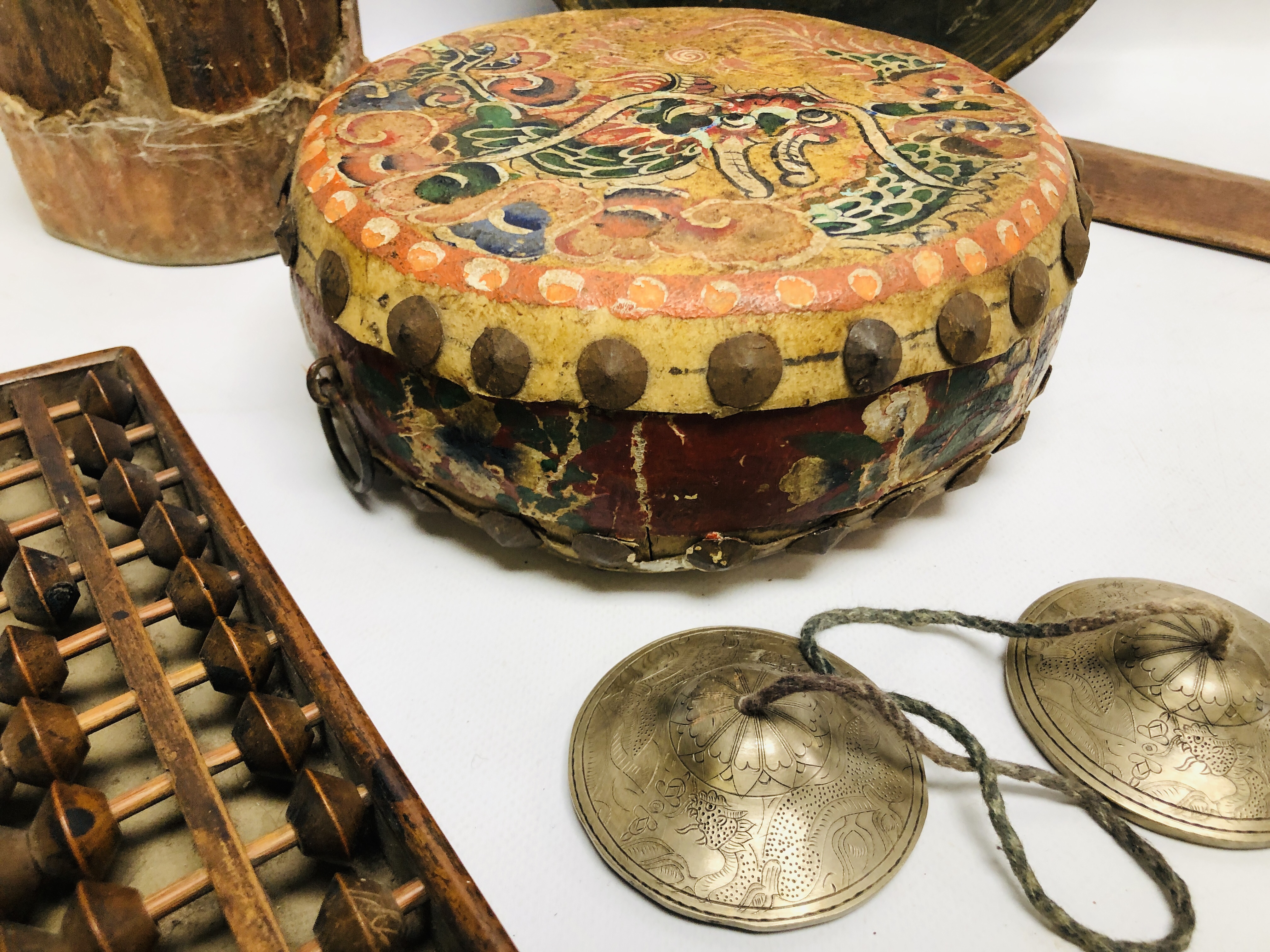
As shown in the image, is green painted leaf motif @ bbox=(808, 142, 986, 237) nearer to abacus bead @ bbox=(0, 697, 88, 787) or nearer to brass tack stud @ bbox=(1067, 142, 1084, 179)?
brass tack stud @ bbox=(1067, 142, 1084, 179)

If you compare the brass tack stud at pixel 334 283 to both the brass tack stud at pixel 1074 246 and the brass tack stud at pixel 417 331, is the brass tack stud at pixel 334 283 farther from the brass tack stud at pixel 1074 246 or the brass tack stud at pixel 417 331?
the brass tack stud at pixel 1074 246

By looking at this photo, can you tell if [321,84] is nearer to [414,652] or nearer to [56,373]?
[56,373]

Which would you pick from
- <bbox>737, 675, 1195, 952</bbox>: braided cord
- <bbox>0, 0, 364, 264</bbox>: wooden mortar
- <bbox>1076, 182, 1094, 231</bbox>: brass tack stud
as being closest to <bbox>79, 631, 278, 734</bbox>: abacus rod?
<bbox>737, 675, 1195, 952</bbox>: braided cord

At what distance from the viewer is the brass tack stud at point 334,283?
1.13 m

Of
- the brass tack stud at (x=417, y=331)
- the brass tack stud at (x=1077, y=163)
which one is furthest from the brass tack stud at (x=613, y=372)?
the brass tack stud at (x=1077, y=163)

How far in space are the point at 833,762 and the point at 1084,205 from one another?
0.83 m

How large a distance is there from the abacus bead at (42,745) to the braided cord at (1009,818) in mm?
717

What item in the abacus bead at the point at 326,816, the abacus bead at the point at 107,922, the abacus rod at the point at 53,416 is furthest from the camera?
the abacus rod at the point at 53,416

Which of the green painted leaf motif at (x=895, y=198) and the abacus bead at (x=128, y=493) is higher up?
the green painted leaf motif at (x=895, y=198)

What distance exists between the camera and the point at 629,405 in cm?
102

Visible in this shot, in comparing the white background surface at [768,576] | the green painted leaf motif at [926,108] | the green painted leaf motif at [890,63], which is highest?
the green painted leaf motif at [890,63]

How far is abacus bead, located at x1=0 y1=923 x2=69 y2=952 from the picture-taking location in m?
0.82

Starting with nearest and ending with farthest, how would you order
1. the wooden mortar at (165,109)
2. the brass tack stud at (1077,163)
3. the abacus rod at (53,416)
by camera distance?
the brass tack stud at (1077,163), the abacus rod at (53,416), the wooden mortar at (165,109)

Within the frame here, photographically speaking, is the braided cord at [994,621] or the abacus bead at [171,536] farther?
the abacus bead at [171,536]
